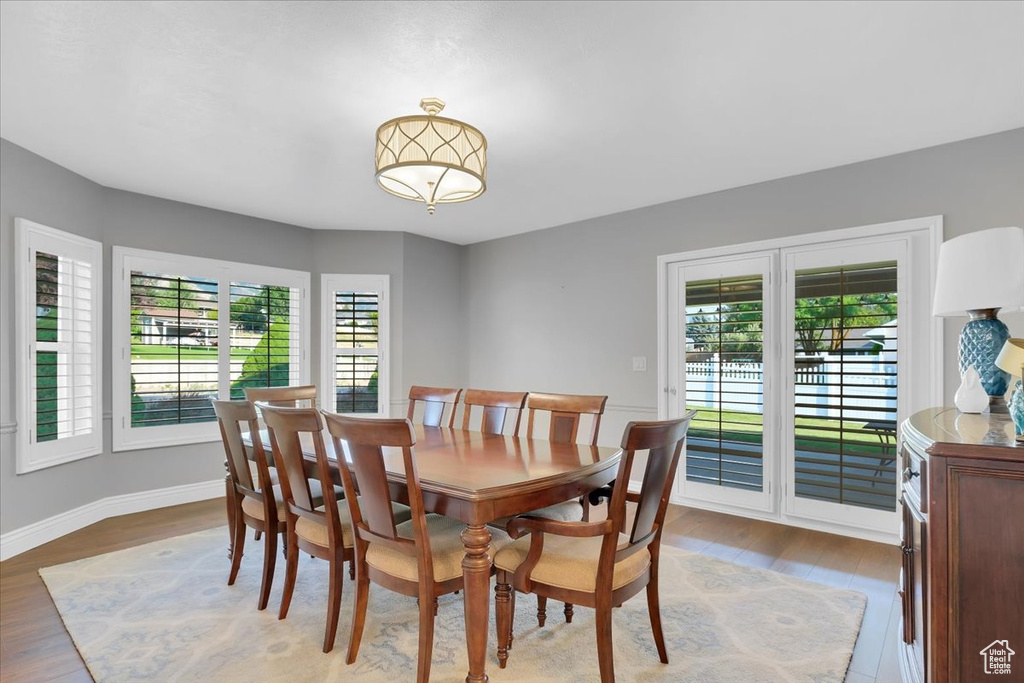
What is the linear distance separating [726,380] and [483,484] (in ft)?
9.42

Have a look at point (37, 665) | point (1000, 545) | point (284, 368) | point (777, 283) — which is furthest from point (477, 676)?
point (284, 368)

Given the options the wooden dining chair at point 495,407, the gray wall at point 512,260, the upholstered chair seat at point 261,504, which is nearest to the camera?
the upholstered chair seat at point 261,504

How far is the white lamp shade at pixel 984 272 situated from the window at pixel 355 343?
4558 millimetres

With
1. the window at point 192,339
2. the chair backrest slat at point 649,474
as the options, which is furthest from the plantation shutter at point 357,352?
the chair backrest slat at point 649,474

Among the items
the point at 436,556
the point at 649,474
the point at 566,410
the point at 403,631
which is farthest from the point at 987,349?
the point at 403,631

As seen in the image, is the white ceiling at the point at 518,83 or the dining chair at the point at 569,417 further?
the dining chair at the point at 569,417

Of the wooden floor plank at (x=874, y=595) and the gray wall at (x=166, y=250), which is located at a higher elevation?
the gray wall at (x=166, y=250)

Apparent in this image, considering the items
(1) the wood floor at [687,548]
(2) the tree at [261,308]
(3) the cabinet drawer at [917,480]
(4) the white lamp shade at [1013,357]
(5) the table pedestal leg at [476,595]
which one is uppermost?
(2) the tree at [261,308]

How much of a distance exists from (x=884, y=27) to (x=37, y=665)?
419cm

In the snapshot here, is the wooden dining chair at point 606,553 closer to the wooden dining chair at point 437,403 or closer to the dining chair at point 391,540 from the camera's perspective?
the dining chair at point 391,540

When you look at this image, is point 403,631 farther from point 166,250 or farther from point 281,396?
point 166,250

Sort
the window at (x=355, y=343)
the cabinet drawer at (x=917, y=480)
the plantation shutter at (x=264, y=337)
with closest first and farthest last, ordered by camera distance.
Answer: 1. the cabinet drawer at (x=917, y=480)
2. the plantation shutter at (x=264, y=337)
3. the window at (x=355, y=343)

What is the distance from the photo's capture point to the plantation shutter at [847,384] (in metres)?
3.40

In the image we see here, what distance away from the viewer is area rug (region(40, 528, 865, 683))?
79.8 inches
